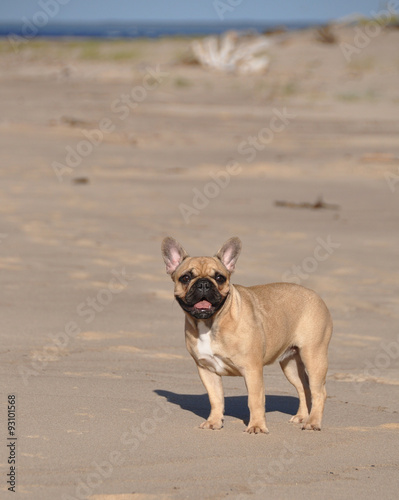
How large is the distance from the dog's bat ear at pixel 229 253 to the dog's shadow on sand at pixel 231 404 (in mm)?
1076

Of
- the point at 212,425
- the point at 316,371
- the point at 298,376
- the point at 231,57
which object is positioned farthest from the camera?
the point at 231,57

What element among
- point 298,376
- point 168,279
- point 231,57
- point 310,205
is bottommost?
point 298,376

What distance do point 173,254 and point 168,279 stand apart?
181 inches

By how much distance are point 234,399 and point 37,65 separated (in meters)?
41.6

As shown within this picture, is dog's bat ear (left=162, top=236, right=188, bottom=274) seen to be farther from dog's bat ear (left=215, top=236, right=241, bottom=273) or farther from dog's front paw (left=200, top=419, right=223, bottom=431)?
dog's front paw (left=200, top=419, right=223, bottom=431)

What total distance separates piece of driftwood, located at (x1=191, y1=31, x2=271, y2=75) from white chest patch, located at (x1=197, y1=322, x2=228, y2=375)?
1425 inches

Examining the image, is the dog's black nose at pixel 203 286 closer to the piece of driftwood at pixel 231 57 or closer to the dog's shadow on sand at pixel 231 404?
the dog's shadow on sand at pixel 231 404

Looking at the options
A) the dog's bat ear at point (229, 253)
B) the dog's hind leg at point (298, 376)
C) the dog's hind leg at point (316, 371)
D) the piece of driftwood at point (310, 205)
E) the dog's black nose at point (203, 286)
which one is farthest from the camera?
the piece of driftwood at point (310, 205)

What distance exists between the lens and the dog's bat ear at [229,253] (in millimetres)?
6068

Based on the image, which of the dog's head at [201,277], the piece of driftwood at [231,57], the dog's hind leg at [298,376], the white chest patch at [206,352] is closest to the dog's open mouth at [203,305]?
the dog's head at [201,277]

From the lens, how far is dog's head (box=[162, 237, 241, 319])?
5.62m

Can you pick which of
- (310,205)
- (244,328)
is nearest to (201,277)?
(244,328)

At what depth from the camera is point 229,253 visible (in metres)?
6.12

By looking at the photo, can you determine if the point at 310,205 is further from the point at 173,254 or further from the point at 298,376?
the point at 173,254
